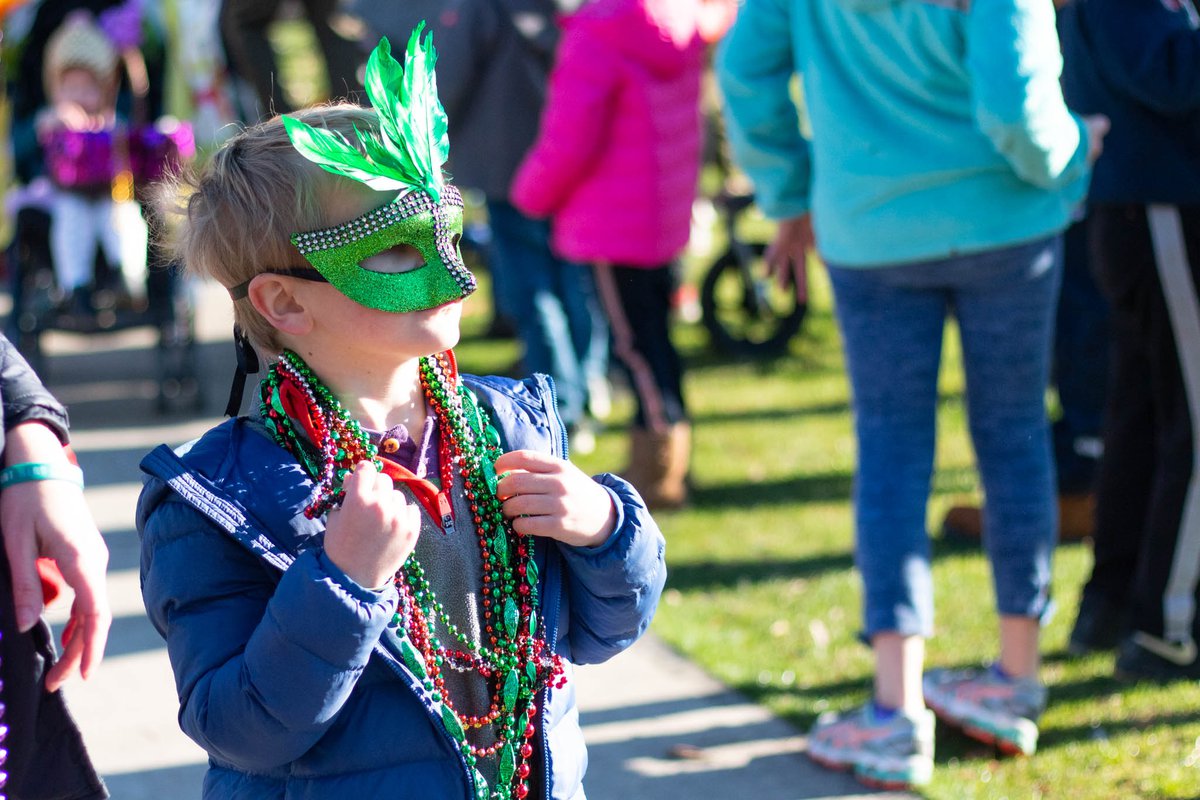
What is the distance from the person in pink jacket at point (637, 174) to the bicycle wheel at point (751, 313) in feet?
7.15

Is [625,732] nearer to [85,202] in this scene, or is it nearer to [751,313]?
[85,202]

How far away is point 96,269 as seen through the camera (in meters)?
7.21

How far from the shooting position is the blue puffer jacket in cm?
183

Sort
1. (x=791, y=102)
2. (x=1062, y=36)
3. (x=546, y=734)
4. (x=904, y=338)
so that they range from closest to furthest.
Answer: (x=546, y=734) → (x=904, y=338) → (x=791, y=102) → (x=1062, y=36)

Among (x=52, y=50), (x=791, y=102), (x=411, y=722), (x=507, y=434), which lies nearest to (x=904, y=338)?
(x=791, y=102)

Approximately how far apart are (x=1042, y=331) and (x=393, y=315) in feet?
6.69


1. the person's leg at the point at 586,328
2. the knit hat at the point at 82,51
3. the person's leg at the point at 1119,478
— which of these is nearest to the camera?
A: the person's leg at the point at 1119,478

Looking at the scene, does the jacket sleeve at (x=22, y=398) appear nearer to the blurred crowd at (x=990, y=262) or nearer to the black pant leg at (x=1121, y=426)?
the blurred crowd at (x=990, y=262)

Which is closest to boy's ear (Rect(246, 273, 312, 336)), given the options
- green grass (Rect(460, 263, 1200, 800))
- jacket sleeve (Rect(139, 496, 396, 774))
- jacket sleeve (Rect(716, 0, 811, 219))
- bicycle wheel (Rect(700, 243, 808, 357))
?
jacket sleeve (Rect(139, 496, 396, 774))

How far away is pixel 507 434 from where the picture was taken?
2205mm

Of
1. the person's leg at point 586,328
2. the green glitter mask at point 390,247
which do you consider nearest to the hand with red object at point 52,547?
the green glitter mask at point 390,247

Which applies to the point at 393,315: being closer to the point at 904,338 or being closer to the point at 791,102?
the point at 904,338

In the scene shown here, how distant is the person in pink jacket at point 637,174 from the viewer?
5.52 metres

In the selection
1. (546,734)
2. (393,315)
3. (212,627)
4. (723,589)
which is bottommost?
(723,589)
